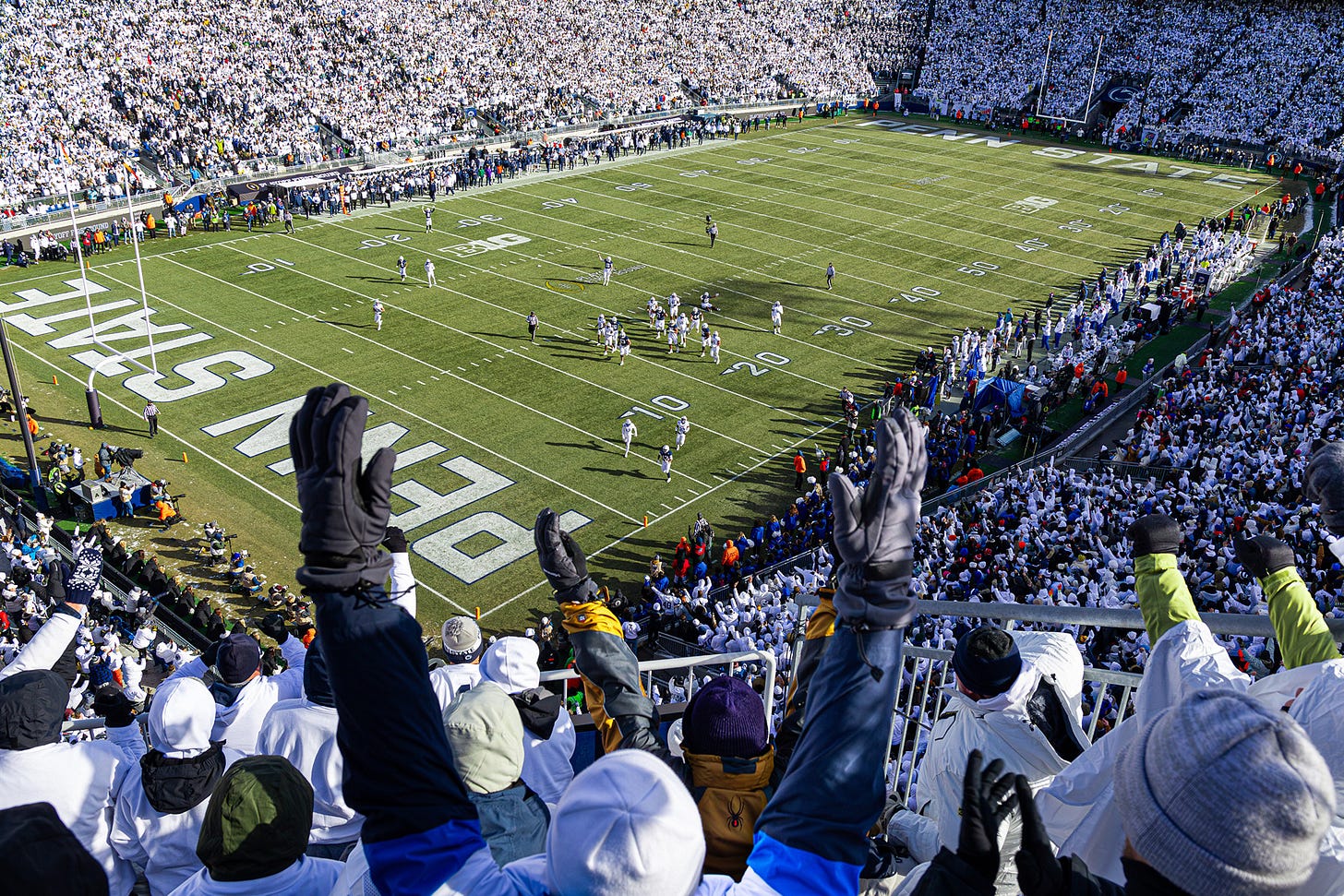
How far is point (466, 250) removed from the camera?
34.9m

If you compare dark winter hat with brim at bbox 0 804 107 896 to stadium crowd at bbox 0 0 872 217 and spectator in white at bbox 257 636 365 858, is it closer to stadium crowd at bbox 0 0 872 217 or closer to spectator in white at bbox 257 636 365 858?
spectator in white at bbox 257 636 365 858

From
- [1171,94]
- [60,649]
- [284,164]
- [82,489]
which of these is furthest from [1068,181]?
[60,649]

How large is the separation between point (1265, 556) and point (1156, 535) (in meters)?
0.46

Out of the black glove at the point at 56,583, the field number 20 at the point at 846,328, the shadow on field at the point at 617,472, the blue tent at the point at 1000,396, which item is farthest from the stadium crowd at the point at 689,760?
the field number 20 at the point at 846,328

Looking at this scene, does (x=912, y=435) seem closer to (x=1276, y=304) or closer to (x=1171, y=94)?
(x=1276, y=304)

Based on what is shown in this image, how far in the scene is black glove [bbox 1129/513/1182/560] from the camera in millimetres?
4336

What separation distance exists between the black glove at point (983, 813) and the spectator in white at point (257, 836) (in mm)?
2165

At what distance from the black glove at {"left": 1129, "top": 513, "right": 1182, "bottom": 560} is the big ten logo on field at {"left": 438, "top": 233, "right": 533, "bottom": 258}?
105 ft

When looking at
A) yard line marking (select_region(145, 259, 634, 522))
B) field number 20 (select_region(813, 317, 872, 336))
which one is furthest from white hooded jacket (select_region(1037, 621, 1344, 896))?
field number 20 (select_region(813, 317, 872, 336))

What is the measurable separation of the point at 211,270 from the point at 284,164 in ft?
41.2

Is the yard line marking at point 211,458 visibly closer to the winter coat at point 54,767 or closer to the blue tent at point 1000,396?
the winter coat at point 54,767

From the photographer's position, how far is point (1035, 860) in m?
2.20

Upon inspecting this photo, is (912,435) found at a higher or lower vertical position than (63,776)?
higher

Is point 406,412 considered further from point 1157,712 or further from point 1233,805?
point 1233,805
